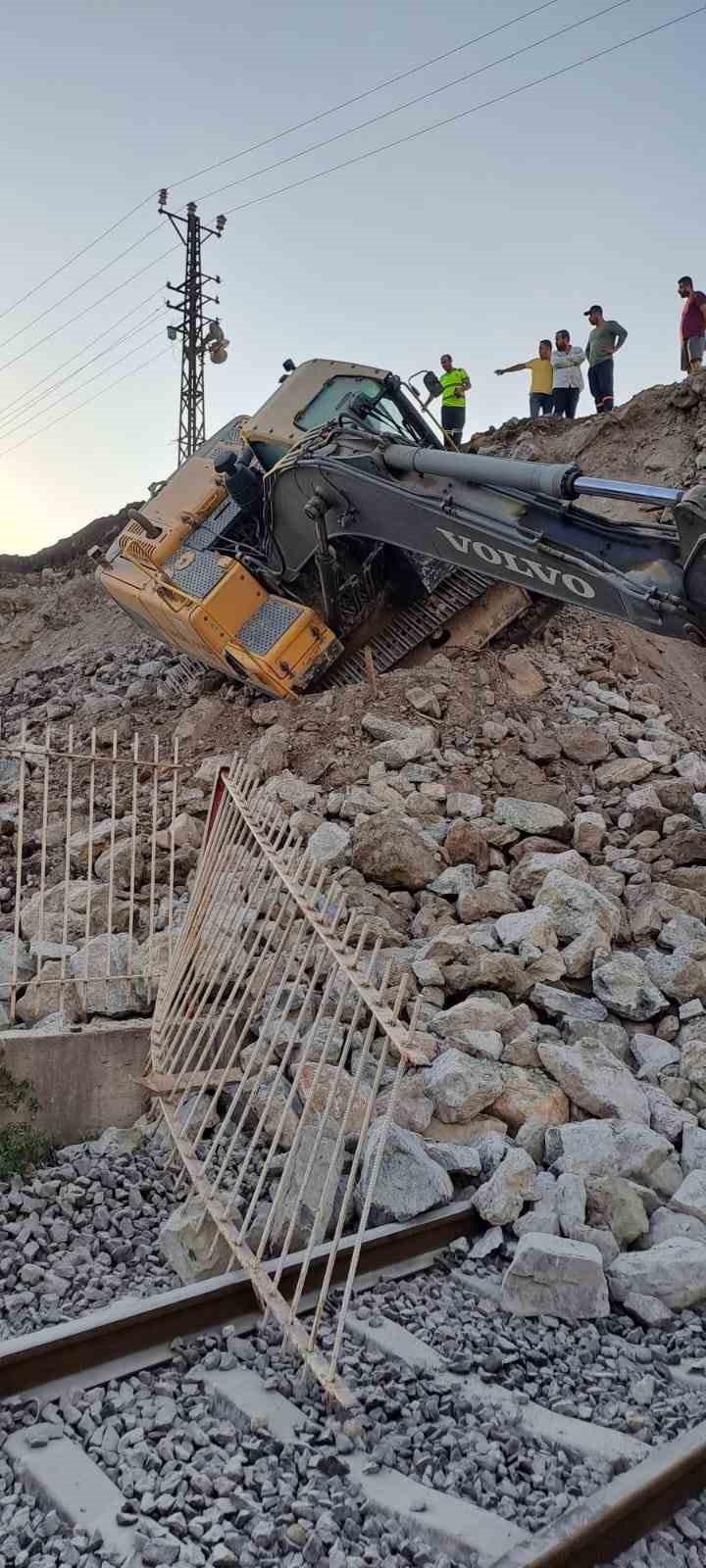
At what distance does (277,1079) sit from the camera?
4.43 meters

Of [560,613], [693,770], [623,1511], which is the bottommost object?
[623,1511]

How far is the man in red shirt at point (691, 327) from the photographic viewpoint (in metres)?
14.1

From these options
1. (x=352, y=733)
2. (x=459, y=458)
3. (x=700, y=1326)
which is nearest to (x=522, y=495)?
(x=459, y=458)

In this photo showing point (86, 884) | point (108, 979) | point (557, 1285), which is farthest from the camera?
point (86, 884)

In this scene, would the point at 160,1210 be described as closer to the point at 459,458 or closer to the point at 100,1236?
the point at 100,1236

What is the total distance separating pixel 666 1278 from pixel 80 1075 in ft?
9.16

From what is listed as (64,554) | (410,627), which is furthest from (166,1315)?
(64,554)

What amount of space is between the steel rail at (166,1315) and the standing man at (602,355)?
42.2ft

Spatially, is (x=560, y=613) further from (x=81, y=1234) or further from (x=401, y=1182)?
(x=81, y=1234)

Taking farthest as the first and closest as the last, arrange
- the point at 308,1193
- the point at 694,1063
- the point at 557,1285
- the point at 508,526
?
the point at 508,526 → the point at 694,1063 → the point at 308,1193 → the point at 557,1285

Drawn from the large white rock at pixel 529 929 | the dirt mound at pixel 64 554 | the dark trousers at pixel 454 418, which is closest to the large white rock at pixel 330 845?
the large white rock at pixel 529 929

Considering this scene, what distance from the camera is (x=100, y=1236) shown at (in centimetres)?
451

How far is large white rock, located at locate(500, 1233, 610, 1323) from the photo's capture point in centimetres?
396

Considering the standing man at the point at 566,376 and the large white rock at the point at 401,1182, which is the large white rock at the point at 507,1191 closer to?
the large white rock at the point at 401,1182
